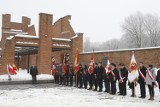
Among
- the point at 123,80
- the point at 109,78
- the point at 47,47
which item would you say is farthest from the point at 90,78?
the point at 47,47

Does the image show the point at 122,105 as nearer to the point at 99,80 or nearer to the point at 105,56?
the point at 99,80

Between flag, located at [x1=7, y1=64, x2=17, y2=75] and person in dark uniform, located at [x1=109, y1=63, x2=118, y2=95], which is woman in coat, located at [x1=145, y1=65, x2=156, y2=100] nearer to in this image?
person in dark uniform, located at [x1=109, y1=63, x2=118, y2=95]

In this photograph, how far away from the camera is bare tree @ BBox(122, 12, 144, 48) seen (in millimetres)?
64688

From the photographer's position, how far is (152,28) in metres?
67.4

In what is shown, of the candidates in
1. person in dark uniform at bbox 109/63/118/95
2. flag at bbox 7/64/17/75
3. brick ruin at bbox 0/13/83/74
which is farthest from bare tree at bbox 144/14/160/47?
person in dark uniform at bbox 109/63/118/95

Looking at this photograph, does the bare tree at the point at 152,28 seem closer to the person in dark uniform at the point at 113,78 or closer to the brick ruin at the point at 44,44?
the brick ruin at the point at 44,44

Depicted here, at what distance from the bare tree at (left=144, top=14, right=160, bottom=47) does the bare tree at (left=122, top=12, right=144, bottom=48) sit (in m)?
1.50

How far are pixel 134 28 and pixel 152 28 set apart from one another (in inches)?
199

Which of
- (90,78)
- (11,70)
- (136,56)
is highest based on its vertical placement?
(136,56)

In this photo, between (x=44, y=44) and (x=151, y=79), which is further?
(x=44, y=44)

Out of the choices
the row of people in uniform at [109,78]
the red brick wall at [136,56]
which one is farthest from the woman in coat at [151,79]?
the red brick wall at [136,56]

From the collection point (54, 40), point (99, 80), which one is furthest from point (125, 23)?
point (99, 80)

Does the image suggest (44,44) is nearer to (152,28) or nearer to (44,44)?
(44,44)

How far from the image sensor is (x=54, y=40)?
28.7 m
